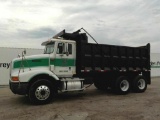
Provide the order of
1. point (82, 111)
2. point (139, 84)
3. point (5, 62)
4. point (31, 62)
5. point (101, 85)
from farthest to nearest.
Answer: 1. point (5, 62)
2. point (101, 85)
3. point (139, 84)
4. point (31, 62)
5. point (82, 111)

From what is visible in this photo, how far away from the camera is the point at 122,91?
476 inches

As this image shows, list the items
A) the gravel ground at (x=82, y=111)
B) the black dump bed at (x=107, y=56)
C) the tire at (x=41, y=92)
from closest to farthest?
the gravel ground at (x=82, y=111) → the tire at (x=41, y=92) → the black dump bed at (x=107, y=56)

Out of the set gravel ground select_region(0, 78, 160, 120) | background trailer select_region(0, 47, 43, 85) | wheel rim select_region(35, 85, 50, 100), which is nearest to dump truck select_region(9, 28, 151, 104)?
wheel rim select_region(35, 85, 50, 100)

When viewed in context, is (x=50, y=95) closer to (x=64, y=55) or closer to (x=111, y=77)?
(x=64, y=55)

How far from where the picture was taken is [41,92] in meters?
9.46

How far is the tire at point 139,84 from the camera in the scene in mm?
12797

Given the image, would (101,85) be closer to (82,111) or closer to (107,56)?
(107,56)

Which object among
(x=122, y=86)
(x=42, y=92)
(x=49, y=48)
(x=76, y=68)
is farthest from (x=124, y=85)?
(x=42, y=92)

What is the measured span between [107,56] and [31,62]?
4023mm

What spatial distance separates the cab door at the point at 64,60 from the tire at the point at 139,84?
395cm

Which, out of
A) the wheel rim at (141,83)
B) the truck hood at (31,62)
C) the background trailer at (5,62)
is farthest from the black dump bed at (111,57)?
the background trailer at (5,62)

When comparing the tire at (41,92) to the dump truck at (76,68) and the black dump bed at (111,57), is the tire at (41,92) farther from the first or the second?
the black dump bed at (111,57)

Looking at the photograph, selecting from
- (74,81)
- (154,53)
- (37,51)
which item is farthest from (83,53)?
(154,53)

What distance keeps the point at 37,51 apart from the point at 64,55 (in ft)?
28.9
